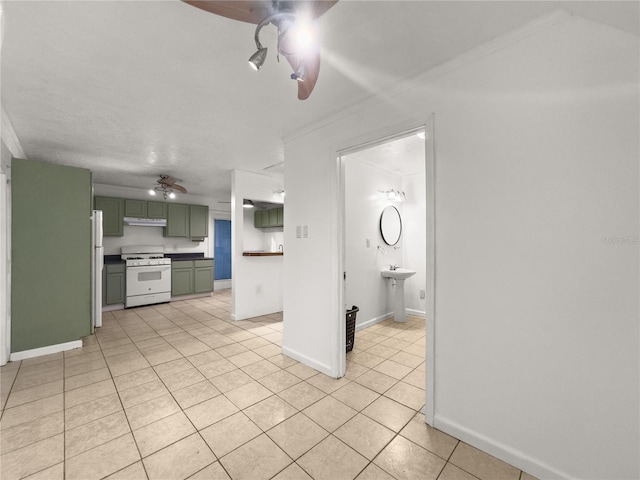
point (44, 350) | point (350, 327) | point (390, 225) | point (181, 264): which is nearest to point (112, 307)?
point (181, 264)

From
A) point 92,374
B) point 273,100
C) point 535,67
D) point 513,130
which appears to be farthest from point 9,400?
point 535,67

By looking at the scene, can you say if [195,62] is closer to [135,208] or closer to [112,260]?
[135,208]

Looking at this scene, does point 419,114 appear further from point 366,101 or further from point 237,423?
point 237,423

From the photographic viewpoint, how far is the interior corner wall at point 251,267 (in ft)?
14.6

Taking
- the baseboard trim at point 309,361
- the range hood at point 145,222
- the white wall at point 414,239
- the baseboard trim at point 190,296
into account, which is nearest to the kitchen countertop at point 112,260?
the range hood at point 145,222

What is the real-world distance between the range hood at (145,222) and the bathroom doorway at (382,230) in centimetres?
452

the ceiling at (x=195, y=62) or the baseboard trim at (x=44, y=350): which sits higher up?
the ceiling at (x=195, y=62)

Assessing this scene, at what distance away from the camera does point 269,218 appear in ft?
21.5

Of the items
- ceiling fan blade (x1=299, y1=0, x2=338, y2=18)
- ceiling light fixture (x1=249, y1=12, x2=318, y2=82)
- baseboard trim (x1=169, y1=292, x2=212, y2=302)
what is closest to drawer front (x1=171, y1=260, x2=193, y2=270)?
baseboard trim (x1=169, y1=292, x2=212, y2=302)

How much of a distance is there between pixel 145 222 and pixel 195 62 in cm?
511

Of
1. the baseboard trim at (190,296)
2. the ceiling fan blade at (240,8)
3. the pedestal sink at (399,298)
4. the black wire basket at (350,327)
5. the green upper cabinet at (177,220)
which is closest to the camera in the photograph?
the ceiling fan blade at (240,8)

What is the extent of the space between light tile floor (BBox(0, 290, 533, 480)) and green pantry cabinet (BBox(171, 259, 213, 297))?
8.81ft

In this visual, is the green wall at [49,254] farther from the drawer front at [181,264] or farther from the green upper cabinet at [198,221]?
the green upper cabinet at [198,221]

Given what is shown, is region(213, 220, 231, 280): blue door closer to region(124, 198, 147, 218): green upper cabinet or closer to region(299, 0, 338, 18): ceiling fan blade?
region(124, 198, 147, 218): green upper cabinet
